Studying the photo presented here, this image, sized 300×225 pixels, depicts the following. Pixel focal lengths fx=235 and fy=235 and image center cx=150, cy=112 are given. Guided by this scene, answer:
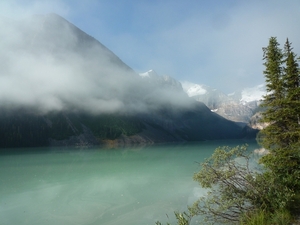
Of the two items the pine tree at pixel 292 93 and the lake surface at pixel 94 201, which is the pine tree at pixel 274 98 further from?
the lake surface at pixel 94 201

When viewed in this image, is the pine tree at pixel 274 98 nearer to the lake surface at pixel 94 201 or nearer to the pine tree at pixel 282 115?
the pine tree at pixel 282 115

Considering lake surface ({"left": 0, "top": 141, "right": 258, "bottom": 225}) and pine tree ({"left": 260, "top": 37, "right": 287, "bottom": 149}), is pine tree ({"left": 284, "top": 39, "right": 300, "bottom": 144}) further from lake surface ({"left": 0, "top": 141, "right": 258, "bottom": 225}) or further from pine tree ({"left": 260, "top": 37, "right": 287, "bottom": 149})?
lake surface ({"left": 0, "top": 141, "right": 258, "bottom": 225})

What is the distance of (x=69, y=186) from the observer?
31.5 meters

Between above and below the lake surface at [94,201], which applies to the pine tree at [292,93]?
above

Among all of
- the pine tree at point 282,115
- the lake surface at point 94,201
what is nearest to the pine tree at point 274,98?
the pine tree at point 282,115

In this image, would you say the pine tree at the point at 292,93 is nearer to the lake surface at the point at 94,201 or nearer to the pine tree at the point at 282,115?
the pine tree at the point at 282,115

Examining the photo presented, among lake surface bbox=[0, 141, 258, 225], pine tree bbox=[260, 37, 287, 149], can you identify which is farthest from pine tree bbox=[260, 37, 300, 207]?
lake surface bbox=[0, 141, 258, 225]

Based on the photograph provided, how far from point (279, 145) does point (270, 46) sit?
874cm

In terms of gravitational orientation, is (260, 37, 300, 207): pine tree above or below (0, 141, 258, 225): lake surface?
above

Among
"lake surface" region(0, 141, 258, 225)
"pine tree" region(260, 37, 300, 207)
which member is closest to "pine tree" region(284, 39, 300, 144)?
"pine tree" region(260, 37, 300, 207)

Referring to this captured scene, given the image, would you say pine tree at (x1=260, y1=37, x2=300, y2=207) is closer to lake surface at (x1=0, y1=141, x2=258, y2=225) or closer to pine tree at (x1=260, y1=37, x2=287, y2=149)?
pine tree at (x1=260, y1=37, x2=287, y2=149)

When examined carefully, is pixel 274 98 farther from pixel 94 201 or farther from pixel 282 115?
pixel 94 201

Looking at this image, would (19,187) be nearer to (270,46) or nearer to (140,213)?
(140,213)

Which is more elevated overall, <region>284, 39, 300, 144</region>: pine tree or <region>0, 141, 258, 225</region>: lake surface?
<region>284, 39, 300, 144</region>: pine tree
